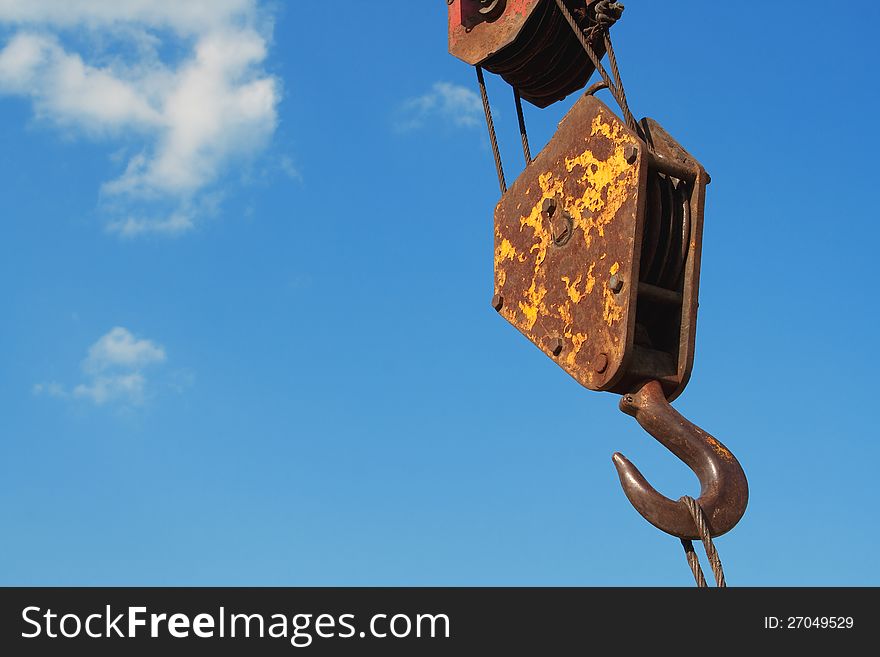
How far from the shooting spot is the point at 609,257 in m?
3.52

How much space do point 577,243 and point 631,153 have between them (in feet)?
1.06

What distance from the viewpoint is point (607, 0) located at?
3.83 m

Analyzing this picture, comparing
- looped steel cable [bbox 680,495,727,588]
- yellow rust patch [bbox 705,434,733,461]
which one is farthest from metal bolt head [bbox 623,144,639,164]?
looped steel cable [bbox 680,495,727,588]

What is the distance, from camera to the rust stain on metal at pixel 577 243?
3.49 meters

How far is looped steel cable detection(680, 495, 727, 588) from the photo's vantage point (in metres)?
3.15

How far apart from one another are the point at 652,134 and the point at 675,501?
124 centimetres

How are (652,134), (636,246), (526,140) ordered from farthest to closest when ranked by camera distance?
(526,140) → (652,134) → (636,246)

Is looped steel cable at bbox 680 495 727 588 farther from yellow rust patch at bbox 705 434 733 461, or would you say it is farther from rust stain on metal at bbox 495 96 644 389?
rust stain on metal at bbox 495 96 644 389

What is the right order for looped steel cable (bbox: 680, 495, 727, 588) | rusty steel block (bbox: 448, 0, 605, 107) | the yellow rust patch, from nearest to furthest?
looped steel cable (bbox: 680, 495, 727, 588) → the yellow rust patch → rusty steel block (bbox: 448, 0, 605, 107)

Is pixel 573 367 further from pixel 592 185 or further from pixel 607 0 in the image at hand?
pixel 607 0

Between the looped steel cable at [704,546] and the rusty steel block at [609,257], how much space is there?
0.46 metres

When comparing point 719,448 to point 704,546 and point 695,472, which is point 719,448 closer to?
point 695,472

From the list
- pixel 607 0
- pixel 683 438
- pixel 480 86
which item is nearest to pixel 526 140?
pixel 480 86

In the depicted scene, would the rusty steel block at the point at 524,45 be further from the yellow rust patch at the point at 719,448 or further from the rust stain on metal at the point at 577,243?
the yellow rust patch at the point at 719,448
